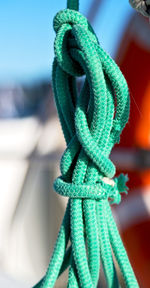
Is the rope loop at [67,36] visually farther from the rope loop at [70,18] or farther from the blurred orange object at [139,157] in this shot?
the blurred orange object at [139,157]

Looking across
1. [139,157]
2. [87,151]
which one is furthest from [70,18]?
[139,157]

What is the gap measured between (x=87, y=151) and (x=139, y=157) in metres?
0.76

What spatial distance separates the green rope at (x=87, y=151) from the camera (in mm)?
477

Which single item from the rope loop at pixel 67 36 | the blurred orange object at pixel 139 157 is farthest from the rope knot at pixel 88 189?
the blurred orange object at pixel 139 157

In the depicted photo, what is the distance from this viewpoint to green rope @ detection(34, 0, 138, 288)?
0.48 m

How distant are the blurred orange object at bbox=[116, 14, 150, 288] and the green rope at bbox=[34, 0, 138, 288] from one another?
63 cm

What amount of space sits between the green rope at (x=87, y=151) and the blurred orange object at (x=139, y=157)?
0.63 m

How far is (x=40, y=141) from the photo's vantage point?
167 centimetres

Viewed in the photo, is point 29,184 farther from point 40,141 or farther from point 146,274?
point 146,274

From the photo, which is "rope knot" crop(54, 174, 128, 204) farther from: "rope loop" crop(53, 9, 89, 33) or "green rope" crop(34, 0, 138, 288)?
"rope loop" crop(53, 9, 89, 33)

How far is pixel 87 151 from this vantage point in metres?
0.48

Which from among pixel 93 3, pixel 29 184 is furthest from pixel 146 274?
pixel 93 3

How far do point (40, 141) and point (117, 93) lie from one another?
120cm

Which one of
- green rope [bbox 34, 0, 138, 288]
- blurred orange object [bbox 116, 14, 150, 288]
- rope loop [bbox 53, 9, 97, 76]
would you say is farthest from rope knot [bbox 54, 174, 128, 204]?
blurred orange object [bbox 116, 14, 150, 288]
